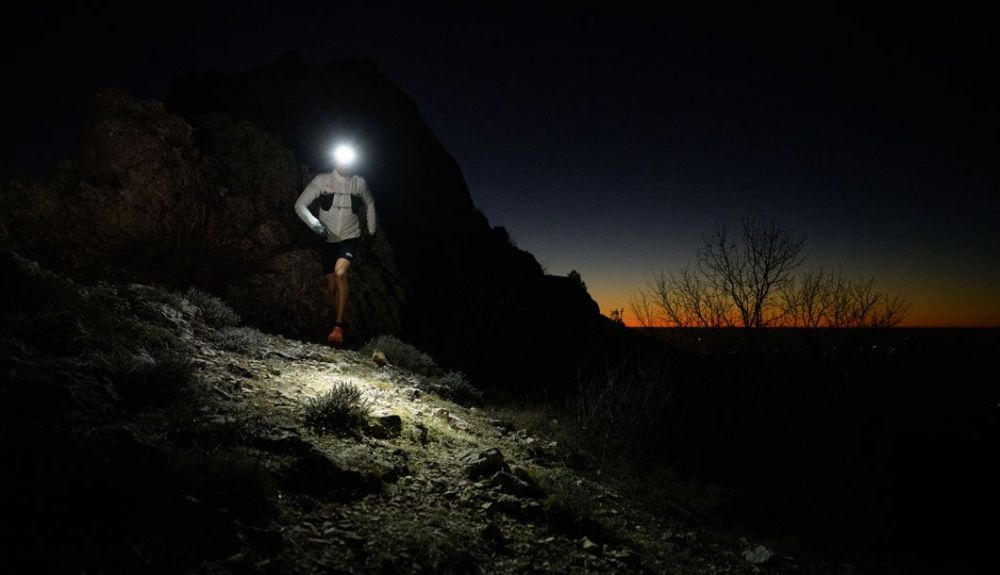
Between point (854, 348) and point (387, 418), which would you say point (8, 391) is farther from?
point (854, 348)

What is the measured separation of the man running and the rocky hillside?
273cm

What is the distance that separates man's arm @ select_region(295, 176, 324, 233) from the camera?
952 cm

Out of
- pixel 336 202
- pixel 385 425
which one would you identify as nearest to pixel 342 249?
pixel 336 202

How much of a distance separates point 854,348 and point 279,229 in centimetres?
2483

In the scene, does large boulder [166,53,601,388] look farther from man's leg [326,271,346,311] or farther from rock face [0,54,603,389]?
man's leg [326,271,346,311]

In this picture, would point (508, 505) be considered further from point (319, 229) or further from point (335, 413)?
point (319, 229)

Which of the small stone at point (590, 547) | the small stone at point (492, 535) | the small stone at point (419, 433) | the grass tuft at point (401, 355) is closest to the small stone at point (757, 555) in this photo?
the small stone at point (590, 547)

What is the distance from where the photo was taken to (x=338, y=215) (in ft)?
32.3

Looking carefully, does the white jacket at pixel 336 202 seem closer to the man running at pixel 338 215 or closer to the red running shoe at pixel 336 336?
the man running at pixel 338 215

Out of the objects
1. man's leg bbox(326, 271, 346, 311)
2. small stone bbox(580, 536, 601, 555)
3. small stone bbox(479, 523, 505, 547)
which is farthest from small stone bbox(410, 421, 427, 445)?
man's leg bbox(326, 271, 346, 311)

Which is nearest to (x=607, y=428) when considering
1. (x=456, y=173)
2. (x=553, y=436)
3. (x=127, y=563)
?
(x=553, y=436)

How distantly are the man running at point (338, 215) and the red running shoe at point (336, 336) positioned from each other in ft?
0.06

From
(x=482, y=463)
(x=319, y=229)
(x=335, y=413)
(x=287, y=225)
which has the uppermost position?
(x=287, y=225)

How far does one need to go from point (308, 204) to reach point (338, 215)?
644mm
